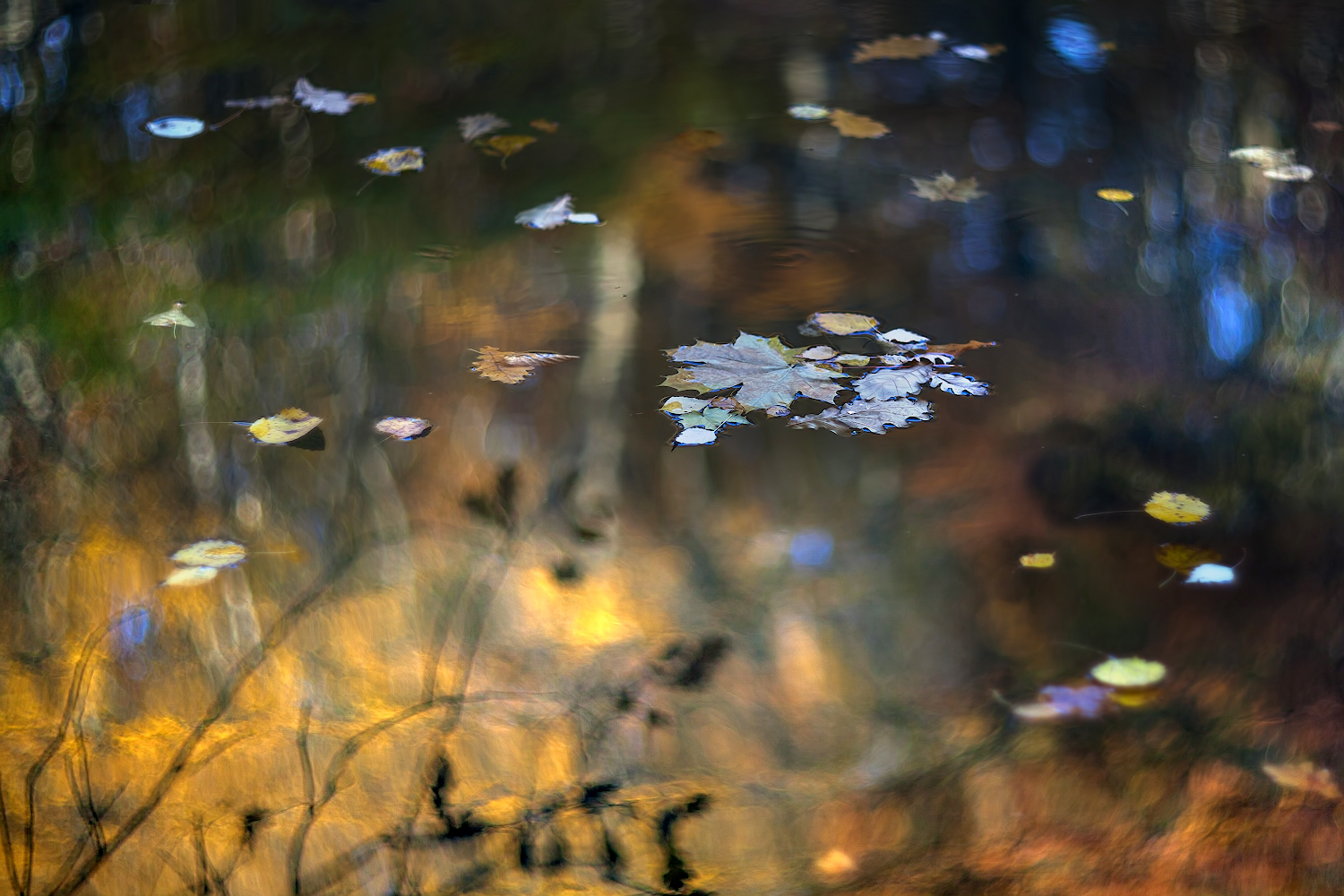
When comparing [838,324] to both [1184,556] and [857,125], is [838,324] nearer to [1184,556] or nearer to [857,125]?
[1184,556]

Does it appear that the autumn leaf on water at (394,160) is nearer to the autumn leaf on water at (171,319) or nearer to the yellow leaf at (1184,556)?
the autumn leaf on water at (171,319)

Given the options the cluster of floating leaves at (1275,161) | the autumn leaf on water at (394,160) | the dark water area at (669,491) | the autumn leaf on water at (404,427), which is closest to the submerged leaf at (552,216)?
the dark water area at (669,491)

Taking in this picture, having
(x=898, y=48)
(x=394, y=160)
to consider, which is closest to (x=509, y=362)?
(x=394, y=160)

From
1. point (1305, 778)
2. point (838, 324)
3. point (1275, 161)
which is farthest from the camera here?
point (1275, 161)

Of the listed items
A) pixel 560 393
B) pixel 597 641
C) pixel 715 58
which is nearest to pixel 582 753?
pixel 597 641

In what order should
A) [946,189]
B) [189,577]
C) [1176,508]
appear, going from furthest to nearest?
[946,189], [1176,508], [189,577]

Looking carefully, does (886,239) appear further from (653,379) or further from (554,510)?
(554,510)

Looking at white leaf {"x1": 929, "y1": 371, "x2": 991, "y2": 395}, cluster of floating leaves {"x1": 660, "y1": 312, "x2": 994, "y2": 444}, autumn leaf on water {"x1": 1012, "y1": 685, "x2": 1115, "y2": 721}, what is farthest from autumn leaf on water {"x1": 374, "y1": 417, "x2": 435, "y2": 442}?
autumn leaf on water {"x1": 1012, "y1": 685, "x2": 1115, "y2": 721}
